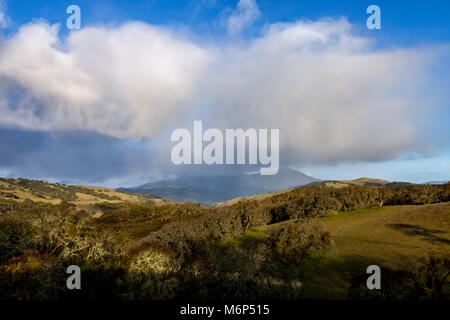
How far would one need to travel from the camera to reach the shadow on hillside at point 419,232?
50.0 metres

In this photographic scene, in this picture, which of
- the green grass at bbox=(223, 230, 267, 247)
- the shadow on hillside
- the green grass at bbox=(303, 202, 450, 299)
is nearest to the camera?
the green grass at bbox=(303, 202, 450, 299)

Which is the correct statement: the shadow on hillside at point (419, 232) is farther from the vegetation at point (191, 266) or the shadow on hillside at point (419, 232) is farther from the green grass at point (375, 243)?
the vegetation at point (191, 266)

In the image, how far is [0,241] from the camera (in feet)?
174

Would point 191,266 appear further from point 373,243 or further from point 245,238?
point 373,243

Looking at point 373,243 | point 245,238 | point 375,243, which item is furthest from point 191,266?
point 375,243

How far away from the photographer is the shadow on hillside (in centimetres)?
4997

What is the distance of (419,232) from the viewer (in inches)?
2202

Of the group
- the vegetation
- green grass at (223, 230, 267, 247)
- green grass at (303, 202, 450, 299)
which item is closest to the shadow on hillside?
green grass at (303, 202, 450, 299)

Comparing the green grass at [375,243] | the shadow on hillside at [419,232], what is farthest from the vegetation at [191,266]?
the green grass at [375,243]

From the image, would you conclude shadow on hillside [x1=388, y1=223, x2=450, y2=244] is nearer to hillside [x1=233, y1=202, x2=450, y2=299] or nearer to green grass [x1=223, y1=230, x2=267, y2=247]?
hillside [x1=233, y1=202, x2=450, y2=299]

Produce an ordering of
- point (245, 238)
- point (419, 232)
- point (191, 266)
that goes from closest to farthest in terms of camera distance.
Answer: point (191, 266)
point (419, 232)
point (245, 238)

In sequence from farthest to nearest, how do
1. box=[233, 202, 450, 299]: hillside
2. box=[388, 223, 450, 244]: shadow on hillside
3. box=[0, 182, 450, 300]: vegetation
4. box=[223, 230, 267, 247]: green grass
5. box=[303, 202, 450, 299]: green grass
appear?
box=[223, 230, 267, 247]: green grass → box=[388, 223, 450, 244]: shadow on hillside → box=[303, 202, 450, 299]: green grass → box=[233, 202, 450, 299]: hillside → box=[0, 182, 450, 300]: vegetation
